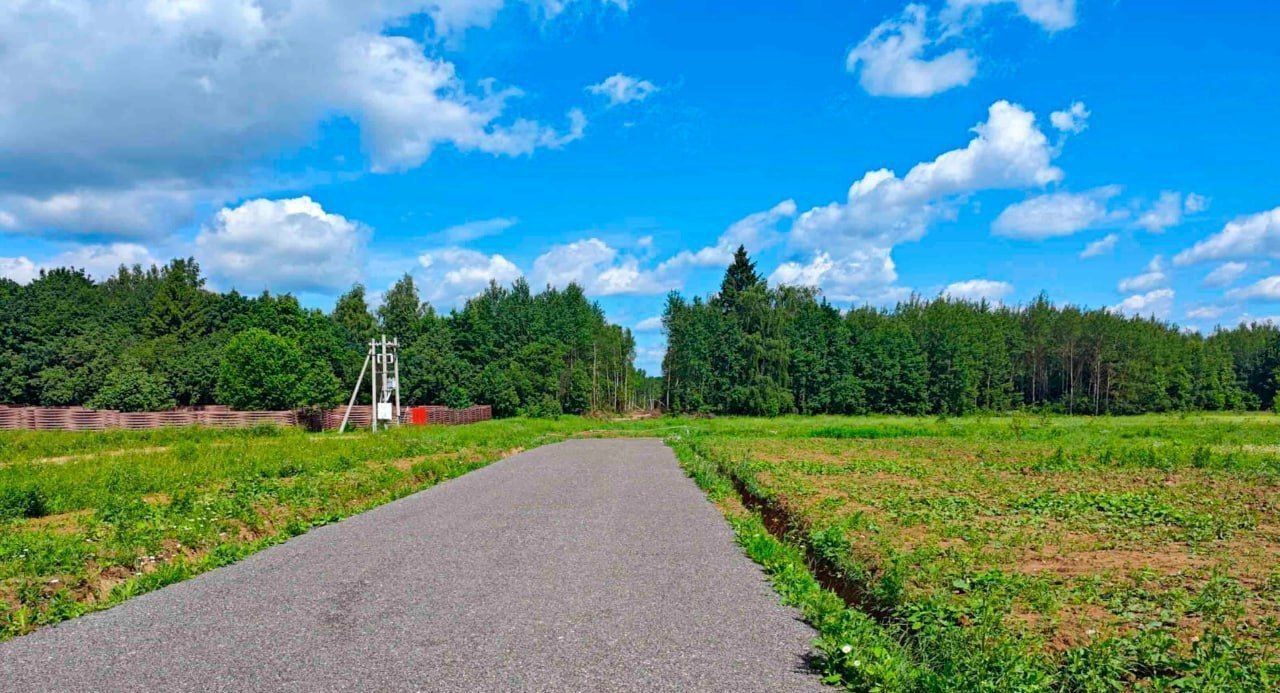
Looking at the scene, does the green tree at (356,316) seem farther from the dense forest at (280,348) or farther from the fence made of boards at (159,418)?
the fence made of boards at (159,418)

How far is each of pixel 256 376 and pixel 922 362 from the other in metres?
63.5

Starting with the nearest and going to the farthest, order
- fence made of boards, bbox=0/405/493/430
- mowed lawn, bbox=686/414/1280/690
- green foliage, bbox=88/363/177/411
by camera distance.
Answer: mowed lawn, bbox=686/414/1280/690 → fence made of boards, bbox=0/405/493/430 → green foliage, bbox=88/363/177/411

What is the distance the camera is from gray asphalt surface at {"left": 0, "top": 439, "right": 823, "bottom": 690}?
5.46 metres

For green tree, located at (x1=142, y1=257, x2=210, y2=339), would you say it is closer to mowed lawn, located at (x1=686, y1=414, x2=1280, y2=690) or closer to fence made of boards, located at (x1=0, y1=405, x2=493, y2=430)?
fence made of boards, located at (x1=0, y1=405, x2=493, y2=430)

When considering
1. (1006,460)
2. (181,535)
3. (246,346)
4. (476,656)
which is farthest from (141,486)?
(246,346)

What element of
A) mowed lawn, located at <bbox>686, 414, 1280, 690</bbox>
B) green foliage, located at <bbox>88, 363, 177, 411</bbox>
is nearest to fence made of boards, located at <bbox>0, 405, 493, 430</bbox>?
green foliage, located at <bbox>88, 363, 177, 411</bbox>

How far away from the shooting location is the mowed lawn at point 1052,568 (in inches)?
209

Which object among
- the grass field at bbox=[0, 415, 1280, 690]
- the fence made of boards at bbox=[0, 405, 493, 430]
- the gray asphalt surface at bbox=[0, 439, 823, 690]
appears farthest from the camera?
the fence made of boards at bbox=[0, 405, 493, 430]

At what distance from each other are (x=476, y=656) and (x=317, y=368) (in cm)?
6335

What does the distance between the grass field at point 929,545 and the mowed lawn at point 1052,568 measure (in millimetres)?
29

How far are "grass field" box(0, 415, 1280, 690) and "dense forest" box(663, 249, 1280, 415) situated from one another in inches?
2104

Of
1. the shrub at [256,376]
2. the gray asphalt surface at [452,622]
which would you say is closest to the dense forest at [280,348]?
the shrub at [256,376]

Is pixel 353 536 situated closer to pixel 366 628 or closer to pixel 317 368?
pixel 366 628

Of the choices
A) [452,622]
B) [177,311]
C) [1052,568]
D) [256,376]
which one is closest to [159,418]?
[256,376]
